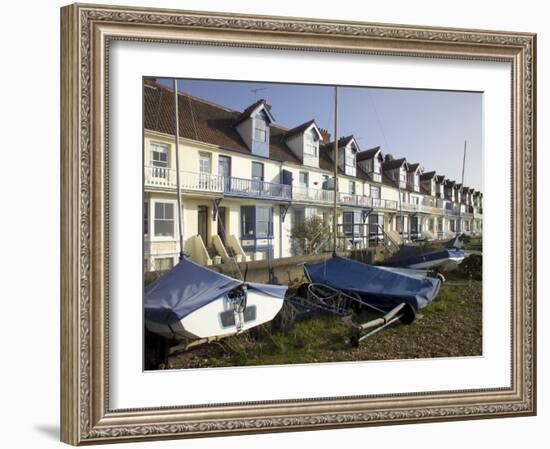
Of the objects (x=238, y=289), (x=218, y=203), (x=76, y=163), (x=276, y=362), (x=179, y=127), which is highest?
(x=179, y=127)

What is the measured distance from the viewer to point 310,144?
2811mm

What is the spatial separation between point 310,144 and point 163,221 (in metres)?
0.83

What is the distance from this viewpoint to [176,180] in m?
2.68

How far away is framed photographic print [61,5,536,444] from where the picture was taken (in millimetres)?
2557

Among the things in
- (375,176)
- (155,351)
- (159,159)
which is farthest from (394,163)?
(155,351)

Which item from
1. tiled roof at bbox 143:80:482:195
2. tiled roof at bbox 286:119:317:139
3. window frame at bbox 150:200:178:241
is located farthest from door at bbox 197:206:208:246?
tiled roof at bbox 286:119:317:139

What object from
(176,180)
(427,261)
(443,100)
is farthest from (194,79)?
(427,261)

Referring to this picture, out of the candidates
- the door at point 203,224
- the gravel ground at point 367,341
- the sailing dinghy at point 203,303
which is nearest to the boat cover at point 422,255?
the gravel ground at point 367,341

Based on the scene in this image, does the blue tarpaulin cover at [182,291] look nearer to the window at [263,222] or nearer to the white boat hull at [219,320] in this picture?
the white boat hull at [219,320]

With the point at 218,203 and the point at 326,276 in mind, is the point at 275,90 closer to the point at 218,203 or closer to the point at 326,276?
the point at 218,203

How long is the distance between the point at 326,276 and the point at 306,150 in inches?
25.9

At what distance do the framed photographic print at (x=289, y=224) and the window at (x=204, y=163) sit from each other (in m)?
0.01

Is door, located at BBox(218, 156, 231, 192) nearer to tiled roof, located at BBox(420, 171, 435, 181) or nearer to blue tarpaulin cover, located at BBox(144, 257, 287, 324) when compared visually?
blue tarpaulin cover, located at BBox(144, 257, 287, 324)

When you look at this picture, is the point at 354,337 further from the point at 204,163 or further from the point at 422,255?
the point at 204,163
